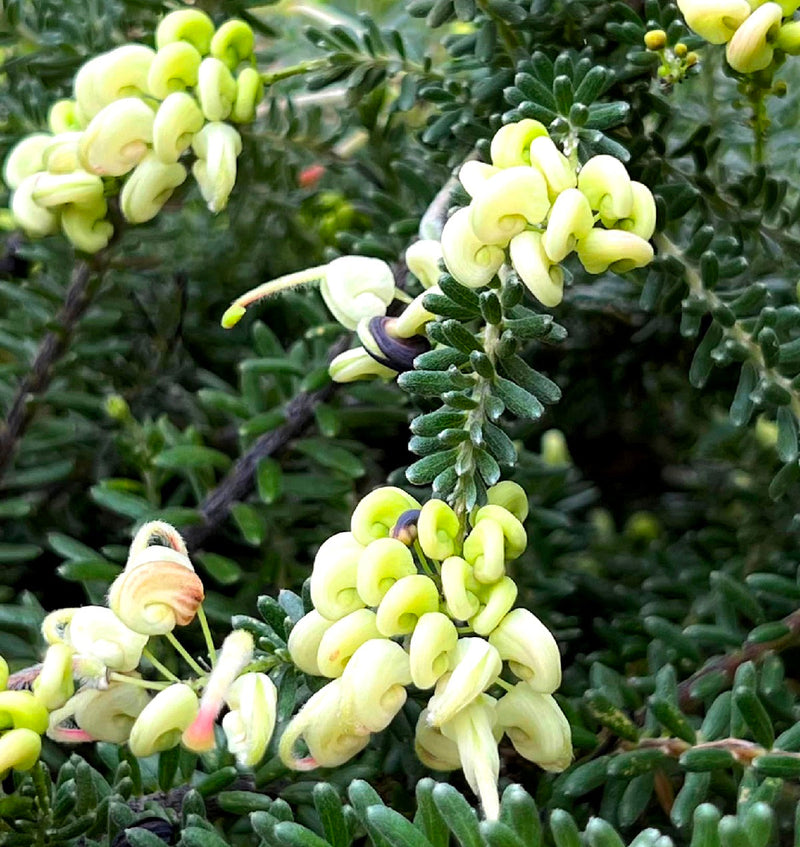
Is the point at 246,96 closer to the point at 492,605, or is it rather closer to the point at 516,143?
the point at 516,143

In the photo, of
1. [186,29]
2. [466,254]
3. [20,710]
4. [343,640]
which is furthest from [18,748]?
[186,29]

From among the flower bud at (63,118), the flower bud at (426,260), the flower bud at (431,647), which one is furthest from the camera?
the flower bud at (63,118)

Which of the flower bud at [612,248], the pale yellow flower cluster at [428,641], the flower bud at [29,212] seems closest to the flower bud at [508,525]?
the pale yellow flower cluster at [428,641]

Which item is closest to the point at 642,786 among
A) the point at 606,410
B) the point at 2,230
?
the point at 606,410

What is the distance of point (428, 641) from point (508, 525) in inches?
2.2

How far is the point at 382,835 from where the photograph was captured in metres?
0.36

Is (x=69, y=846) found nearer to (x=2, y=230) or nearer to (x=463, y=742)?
(x=463, y=742)

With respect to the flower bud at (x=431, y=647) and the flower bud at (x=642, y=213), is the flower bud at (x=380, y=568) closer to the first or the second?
the flower bud at (x=431, y=647)

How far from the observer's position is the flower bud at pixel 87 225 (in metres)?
0.57

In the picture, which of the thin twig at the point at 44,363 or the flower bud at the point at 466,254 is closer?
the flower bud at the point at 466,254

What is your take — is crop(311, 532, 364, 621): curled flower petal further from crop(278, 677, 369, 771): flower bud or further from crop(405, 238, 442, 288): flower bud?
crop(405, 238, 442, 288): flower bud

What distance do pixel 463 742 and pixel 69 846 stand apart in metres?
0.18

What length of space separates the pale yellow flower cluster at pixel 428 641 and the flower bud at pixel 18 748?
0.09 m

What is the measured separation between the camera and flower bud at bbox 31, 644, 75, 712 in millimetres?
394
